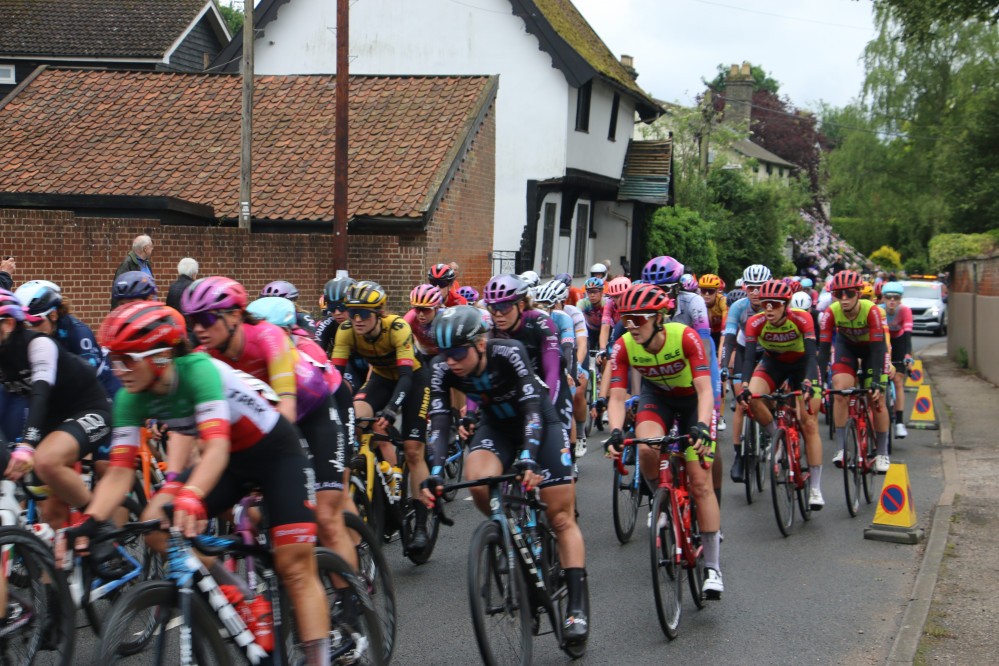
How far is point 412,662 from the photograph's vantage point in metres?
5.62

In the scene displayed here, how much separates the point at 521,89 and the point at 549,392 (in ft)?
75.7

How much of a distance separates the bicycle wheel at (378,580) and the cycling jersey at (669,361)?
2047 millimetres

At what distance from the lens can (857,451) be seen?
972 centimetres

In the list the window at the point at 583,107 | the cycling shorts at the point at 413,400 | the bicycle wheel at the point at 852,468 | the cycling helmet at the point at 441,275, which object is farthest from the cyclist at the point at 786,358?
the window at the point at 583,107

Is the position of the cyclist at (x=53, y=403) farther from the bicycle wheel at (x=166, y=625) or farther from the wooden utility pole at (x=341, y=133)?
the wooden utility pole at (x=341, y=133)

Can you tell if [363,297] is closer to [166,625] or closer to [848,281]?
[166,625]

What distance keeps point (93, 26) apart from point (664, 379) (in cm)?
3507

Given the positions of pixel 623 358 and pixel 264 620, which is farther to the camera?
pixel 623 358

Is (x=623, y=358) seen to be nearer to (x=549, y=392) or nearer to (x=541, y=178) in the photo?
(x=549, y=392)

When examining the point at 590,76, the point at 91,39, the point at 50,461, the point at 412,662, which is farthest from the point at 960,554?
the point at 91,39

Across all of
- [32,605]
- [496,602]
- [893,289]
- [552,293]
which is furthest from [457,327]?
[893,289]

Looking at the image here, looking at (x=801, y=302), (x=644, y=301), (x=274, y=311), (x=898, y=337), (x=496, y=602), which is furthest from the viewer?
(x=898, y=337)

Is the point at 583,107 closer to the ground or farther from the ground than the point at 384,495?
farther from the ground

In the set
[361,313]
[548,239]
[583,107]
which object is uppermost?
[583,107]
